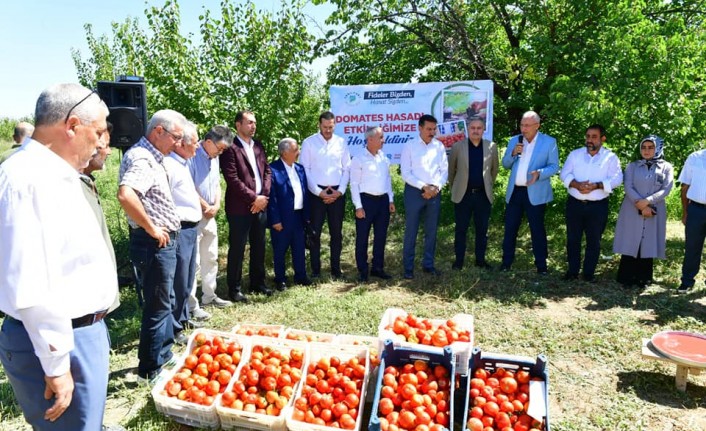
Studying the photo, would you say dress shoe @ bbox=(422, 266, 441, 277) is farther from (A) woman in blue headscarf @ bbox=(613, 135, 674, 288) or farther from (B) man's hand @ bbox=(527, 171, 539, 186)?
(A) woman in blue headscarf @ bbox=(613, 135, 674, 288)

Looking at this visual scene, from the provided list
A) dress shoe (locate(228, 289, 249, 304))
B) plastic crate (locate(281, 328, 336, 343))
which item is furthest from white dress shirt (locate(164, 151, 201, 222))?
dress shoe (locate(228, 289, 249, 304))

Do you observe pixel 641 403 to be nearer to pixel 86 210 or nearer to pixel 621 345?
pixel 621 345

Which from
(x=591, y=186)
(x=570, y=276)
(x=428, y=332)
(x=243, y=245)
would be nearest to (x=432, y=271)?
(x=570, y=276)

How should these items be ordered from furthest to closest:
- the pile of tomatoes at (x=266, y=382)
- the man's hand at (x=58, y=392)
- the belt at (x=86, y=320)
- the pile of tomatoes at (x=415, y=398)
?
the pile of tomatoes at (x=266, y=382) → the pile of tomatoes at (x=415, y=398) → the belt at (x=86, y=320) → the man's hand at (x=58, y=392)

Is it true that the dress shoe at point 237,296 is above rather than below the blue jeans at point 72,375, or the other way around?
below

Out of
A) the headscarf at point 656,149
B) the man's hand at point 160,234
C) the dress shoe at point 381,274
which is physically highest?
the headscarf at point 656,149

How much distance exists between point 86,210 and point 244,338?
6.34 feet

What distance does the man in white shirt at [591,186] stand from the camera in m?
5.54

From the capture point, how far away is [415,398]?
2811 millimetres

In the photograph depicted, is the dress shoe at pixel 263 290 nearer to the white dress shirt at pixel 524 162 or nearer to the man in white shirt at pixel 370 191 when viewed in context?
the man in white shirt at pixel 370 191

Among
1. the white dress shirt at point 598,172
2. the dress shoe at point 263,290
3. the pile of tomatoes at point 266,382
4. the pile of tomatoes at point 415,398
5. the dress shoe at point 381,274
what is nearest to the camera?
the pile of tomatoes at point 415,398

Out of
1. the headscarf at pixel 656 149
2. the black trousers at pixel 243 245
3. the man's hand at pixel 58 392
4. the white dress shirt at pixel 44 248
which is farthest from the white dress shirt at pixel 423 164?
the man's hand at pixel 58 392

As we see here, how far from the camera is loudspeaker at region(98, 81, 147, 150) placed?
16.9 feet

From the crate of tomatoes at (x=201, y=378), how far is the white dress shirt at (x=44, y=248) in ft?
4.81
